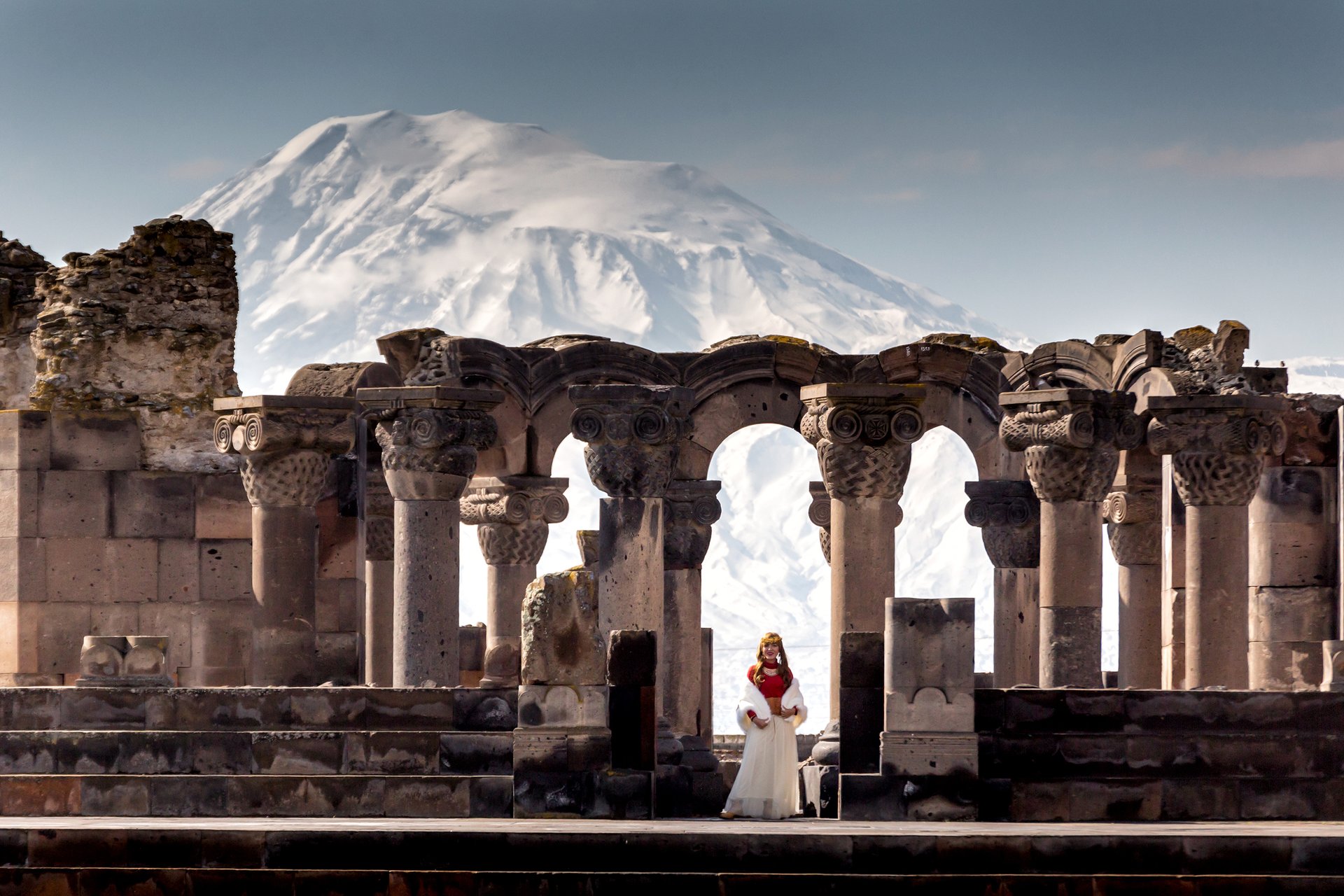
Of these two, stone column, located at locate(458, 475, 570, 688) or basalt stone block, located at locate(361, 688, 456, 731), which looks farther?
stone column, located at locate(458, 475, 570, 688)

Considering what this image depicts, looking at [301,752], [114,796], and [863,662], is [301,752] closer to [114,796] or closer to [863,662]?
[114,796]

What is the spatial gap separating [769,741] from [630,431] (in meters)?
4.07

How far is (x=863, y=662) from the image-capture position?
18250 millimetres

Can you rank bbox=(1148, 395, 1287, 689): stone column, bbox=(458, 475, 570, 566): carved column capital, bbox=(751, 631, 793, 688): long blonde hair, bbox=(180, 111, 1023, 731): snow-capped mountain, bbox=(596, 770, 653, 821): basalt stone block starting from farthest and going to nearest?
bbox=(180, 111, 1023, 731): snow-capped mountain → bbox=(458, 475, 570, 566): carved column capital → bbox=(1148, 395, 1287, 689): stone column → bbox=(751, 631, 793, 688): long blonde hair → bbox=(596, 770, 653, 821): basalt stone block

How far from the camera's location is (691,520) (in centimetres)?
2512

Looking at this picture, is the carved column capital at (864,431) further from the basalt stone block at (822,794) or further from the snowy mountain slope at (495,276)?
the snowy mountain slope at (495,276)

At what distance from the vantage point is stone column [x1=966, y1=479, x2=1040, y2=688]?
25.6 m

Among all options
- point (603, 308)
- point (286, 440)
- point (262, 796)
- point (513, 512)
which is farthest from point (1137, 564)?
point (603, 308)

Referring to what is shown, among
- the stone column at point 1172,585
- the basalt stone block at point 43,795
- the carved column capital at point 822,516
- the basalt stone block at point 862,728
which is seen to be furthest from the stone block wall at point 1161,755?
the carved column capital at point 822,516

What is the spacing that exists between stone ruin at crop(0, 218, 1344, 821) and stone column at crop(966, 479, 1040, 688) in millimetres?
45

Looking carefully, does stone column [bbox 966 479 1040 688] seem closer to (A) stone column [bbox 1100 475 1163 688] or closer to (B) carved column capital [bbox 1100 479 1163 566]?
(A) stone column [bbox 1100 475 1163 688]

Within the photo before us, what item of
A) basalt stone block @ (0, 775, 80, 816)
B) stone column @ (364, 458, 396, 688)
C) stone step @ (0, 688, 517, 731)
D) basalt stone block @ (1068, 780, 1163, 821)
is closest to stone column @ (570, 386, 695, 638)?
stone step @ (0, 688, 517, 731)

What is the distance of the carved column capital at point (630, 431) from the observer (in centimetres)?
2154

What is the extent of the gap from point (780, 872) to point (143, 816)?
17.8 ft
